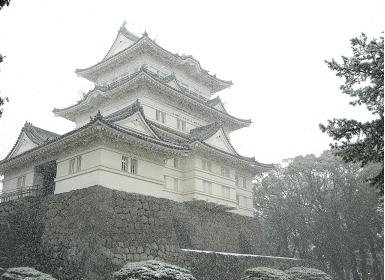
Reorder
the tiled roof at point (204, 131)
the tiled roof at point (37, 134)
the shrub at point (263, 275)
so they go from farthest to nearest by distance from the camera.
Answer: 1. the tiled roof at point (204, 131)
2. the tiled roof at point (37, 134)
3. the shrub at point (263, 275)

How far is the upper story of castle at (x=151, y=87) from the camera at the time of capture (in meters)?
29.2

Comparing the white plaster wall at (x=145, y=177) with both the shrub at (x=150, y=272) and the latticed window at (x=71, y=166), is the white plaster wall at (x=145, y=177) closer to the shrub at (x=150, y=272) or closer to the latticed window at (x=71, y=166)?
the latticed window at (x=71, y=166)

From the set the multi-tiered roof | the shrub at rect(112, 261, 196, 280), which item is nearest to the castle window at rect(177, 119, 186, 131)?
the multi-tiered roof

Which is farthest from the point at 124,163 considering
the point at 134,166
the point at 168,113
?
the point at 168,113

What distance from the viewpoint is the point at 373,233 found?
116 ft

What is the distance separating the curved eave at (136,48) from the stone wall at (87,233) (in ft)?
49.4

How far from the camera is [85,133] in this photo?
19734 millimetres

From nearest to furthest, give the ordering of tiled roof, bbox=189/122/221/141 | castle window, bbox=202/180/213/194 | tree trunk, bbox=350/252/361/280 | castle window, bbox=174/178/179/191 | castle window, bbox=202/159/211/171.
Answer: castle window, bbox=174/178/179/191 < castle window, bbox=202/180/213/194 < castle window, bbox=202/159/211/171 < tiled roof, bbox=189/122/221/141 < tree trunk, bbox=350/252/361/280

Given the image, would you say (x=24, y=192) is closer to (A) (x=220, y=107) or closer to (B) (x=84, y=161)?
(B) (x=84, y=161)

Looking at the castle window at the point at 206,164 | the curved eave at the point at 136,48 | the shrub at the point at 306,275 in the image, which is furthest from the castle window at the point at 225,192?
the curved eave at the point at 136,48

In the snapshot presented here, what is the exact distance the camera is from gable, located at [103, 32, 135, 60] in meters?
34.1

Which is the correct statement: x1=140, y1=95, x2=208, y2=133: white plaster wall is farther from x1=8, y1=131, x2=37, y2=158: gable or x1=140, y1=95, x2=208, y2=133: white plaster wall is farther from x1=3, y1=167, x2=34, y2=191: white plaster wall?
x1=3, y1=167, x2=34, y2=191: white plaster wall

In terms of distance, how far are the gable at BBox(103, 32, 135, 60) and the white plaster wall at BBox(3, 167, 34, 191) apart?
1449 cm

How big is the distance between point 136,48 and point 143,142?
13124mm
